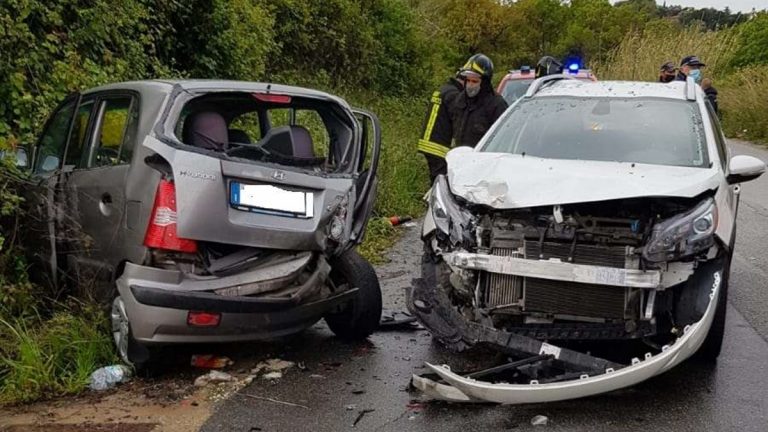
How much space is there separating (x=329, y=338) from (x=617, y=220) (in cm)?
213

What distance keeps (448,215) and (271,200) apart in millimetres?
999

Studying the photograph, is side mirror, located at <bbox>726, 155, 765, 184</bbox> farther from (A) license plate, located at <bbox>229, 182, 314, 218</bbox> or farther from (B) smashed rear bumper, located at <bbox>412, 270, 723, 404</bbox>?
(A) license plate, located at <bbox>229, 182, 314, 218</bbox>

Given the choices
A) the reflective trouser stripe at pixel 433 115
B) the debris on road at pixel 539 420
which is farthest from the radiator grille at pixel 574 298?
the reflective trouser stripe at pixel 433 115

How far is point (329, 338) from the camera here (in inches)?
211

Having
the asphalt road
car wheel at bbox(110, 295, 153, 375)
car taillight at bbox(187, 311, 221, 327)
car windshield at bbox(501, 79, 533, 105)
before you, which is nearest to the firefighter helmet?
the asphalt road

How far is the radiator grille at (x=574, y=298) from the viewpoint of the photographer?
4.00 m

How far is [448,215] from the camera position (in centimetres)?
453

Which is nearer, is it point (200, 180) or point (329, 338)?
point (200, 180)

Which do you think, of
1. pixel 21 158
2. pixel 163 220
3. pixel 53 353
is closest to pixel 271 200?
pixel 163 220

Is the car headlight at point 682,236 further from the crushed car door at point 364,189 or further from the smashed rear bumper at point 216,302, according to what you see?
the smashed rear bumper at point 216,302

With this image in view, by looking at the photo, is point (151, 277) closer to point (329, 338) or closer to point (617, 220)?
point (329, 338)

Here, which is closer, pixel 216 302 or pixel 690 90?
pixel 216 302

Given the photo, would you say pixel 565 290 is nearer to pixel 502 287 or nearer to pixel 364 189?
pixel 502 287

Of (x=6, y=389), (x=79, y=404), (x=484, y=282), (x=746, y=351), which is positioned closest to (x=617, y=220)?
(x=484, y=282)
